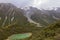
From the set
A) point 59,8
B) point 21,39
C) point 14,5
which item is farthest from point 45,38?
point 14,5

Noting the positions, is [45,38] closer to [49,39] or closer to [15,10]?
[49,39]

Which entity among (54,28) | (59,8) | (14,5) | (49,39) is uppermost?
(14,5)

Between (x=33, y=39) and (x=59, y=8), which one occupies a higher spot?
(x=59, y=8)

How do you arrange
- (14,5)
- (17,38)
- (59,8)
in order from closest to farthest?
1. (17,38)
2. (59,8)
3. (14,5)

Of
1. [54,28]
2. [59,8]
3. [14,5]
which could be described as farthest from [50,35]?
[14,5]

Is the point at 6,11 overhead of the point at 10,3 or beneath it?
beneath

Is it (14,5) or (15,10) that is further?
(14,5)

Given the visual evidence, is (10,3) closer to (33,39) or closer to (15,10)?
(15,10)

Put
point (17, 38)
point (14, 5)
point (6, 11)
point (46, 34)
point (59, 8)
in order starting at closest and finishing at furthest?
point (46, 34), point (17, 38), point (59, 8), point (6, 11), point (14, 5)

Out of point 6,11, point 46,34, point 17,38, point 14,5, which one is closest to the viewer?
point 46,34
